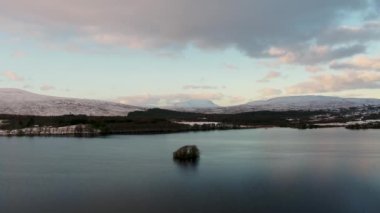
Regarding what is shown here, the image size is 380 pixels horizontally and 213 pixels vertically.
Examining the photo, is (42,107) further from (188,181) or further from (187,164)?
(188,181)

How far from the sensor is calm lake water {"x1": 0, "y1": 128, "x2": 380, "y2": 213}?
15.4 m

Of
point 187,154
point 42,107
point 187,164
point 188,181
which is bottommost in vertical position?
point 188,181

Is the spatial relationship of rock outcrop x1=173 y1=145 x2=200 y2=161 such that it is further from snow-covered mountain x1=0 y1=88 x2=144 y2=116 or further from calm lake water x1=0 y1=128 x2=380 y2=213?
snow-covered mountain x1=0 y1=88 x2=144 y2=116

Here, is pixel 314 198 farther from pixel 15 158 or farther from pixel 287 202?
pixel 15 158

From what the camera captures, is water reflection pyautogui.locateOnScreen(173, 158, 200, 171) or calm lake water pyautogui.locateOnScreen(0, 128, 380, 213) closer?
calm lake water pyautogui.locateOnScreen(0, 128, 380, 213)

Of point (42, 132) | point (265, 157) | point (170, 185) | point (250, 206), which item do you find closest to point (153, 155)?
point (265, 157)

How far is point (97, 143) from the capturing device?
37062 mm

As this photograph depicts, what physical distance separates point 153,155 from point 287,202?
1454 cm

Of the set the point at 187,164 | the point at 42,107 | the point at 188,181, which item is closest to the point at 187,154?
the point at 187,164

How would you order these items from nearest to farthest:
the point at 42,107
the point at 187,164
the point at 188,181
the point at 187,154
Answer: the point at 188,181, the point at 187,164, the point at 187,154, the point at 42,107

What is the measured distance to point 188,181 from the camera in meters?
19.7

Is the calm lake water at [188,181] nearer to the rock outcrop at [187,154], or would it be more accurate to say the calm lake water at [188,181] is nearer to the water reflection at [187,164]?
the water reflection at [187,164]

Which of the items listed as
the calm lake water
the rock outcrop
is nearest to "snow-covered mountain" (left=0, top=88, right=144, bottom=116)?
the calm lake water

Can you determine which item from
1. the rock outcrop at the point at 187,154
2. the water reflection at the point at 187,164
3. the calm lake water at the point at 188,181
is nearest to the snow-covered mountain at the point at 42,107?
the calm lake water at the point at 188,181
